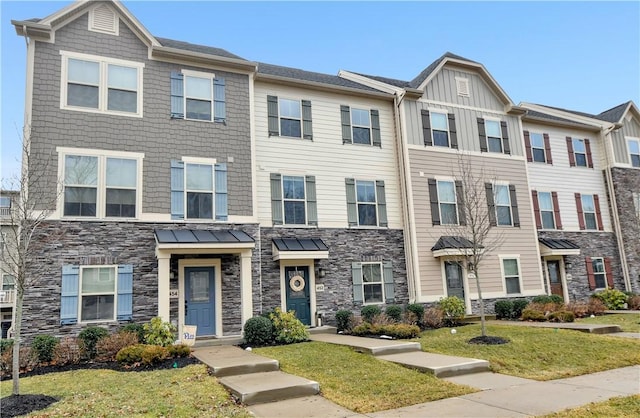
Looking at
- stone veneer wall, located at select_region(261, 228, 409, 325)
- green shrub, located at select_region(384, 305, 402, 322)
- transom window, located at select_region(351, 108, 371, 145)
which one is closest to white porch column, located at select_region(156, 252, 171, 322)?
stone veneer wall, located at select_region(261, 228, 409, 325)

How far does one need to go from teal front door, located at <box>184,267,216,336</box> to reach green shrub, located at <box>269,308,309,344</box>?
186 centimetres

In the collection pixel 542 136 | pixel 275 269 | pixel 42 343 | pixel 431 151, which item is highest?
pixel 542 136

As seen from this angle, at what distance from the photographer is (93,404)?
22.1ft

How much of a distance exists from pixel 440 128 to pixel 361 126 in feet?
10.9

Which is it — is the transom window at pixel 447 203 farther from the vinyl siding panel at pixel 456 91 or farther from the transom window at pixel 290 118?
the transom window at pixel 290 118

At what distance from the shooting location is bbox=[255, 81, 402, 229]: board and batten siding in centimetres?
1527

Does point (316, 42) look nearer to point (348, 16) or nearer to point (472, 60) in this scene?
point (348, 16)

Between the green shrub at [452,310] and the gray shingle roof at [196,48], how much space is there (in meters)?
10.7

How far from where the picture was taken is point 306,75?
58.8 ft

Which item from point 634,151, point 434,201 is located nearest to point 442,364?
point 434,201

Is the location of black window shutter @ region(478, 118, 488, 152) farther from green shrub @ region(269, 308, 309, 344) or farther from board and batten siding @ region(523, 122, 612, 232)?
green shrub @ region(269, 308, 309, 344)

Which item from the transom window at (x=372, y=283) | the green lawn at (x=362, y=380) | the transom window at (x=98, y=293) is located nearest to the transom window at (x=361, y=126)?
the transom window at (x=372, y=283)

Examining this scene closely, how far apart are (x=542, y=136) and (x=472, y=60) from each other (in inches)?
215

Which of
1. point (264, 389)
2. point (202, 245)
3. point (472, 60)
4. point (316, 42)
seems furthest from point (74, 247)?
point (472, 60)
